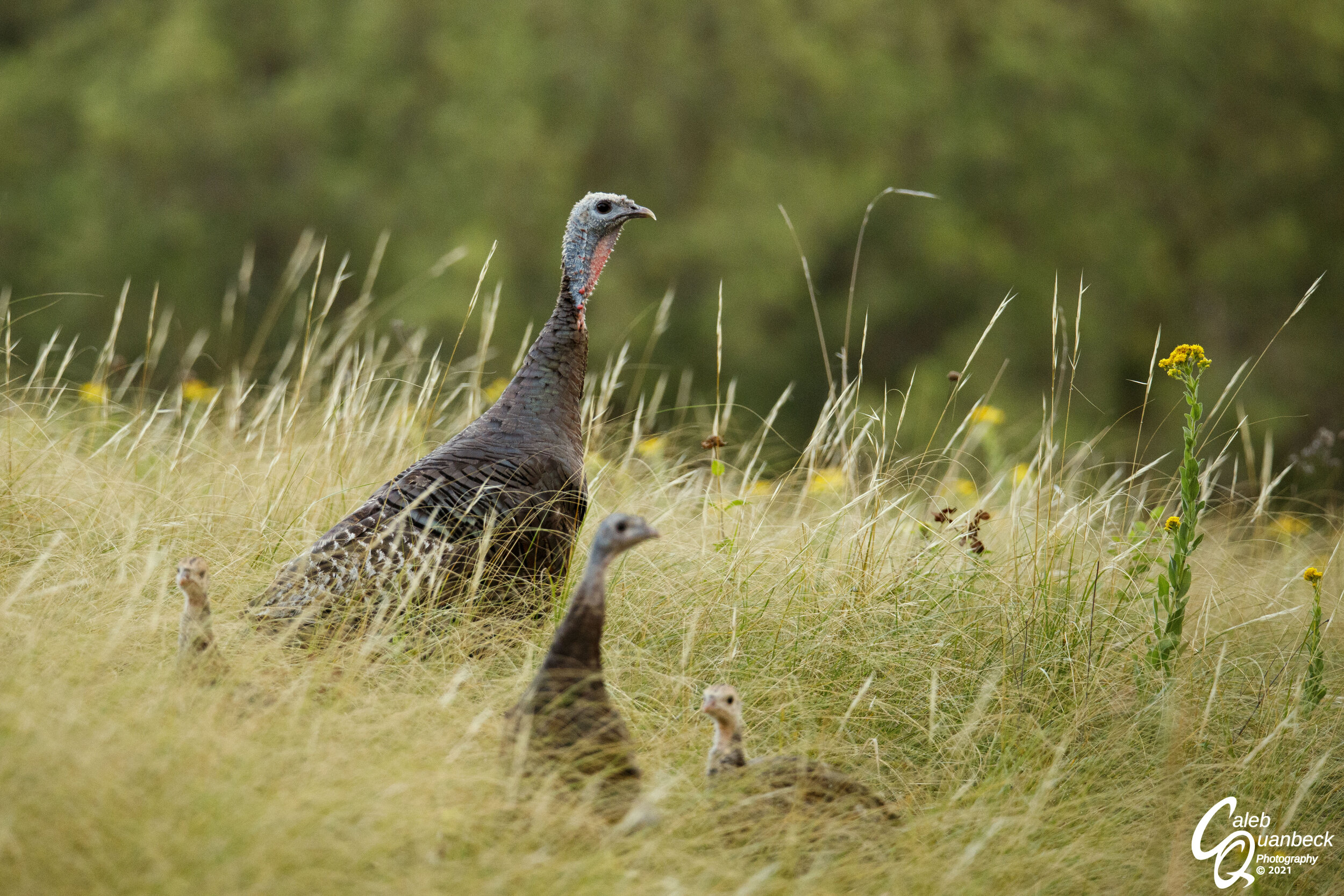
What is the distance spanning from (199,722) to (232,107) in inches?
601

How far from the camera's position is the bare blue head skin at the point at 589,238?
3.86 metres

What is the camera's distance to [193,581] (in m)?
2.80

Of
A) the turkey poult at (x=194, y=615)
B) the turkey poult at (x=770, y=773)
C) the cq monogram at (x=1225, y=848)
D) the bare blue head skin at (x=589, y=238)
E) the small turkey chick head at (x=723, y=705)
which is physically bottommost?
the cq monogram at (x=1225, y=848)

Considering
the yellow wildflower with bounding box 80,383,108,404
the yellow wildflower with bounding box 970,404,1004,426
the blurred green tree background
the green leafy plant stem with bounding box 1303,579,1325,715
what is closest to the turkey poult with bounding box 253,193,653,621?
the yellow wildflower with bounding box 80,383,108,404

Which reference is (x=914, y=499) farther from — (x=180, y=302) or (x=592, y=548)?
(x=180, y=302)

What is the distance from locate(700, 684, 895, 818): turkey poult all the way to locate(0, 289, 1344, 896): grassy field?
0.05m

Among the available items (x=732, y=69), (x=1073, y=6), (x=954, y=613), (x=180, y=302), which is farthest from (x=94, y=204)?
(x=954, y=613)

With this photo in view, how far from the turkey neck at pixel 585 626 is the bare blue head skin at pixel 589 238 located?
56.8 inches

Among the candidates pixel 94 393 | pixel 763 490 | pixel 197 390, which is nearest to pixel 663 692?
pixel 763 490

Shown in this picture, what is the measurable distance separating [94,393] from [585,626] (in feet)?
8.22

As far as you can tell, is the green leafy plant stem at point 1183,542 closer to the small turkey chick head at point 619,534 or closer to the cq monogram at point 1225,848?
the cq monogram at point 1225,848

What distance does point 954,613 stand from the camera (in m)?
3.63

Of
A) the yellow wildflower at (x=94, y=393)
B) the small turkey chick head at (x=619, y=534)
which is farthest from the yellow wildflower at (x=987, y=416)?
the yellow wildflower at (x=94, y=393)

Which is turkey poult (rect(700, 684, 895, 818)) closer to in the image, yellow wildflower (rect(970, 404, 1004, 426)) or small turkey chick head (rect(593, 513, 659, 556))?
small turkey chick head (rect(593, 513, 659, 556))
